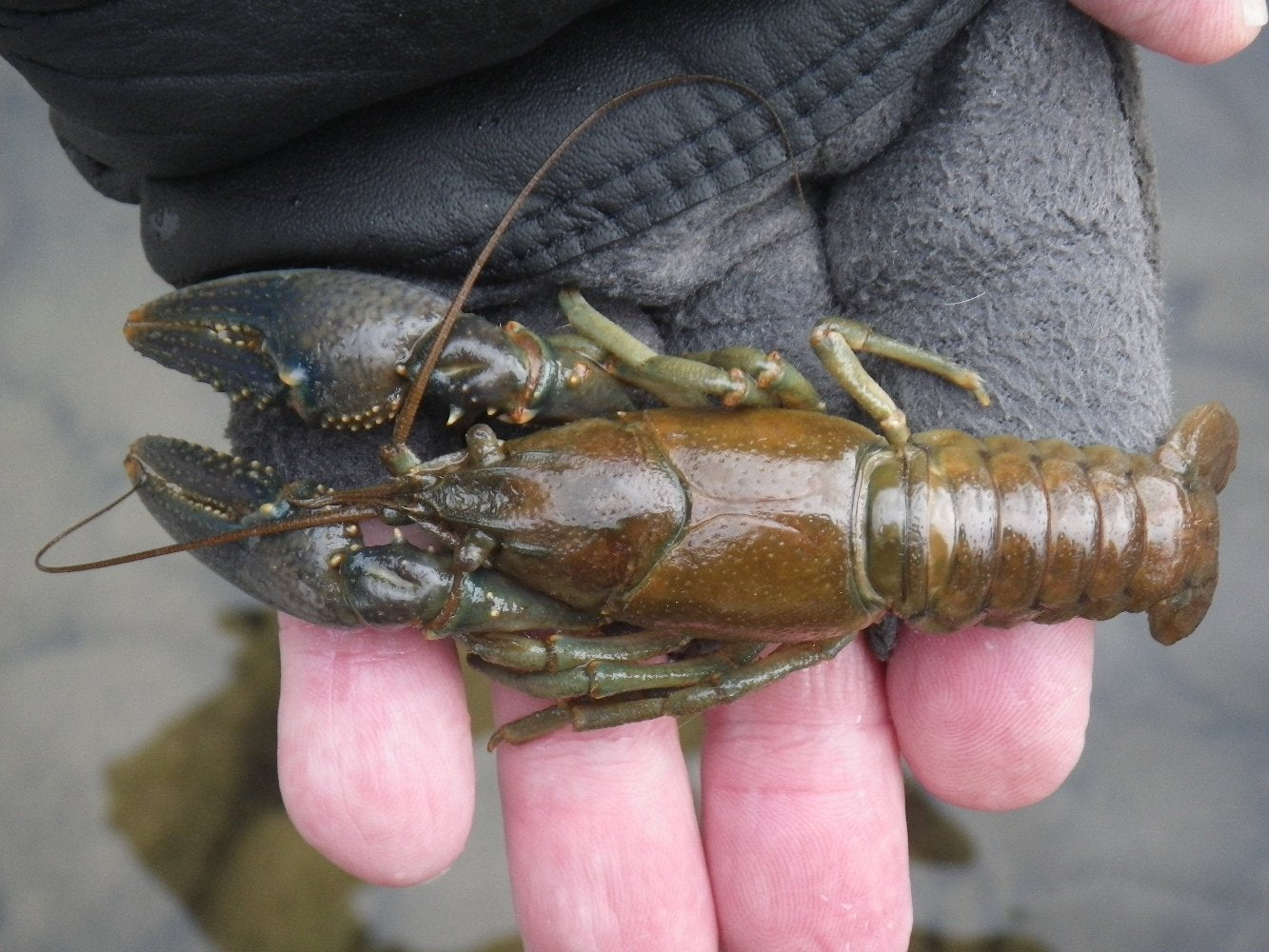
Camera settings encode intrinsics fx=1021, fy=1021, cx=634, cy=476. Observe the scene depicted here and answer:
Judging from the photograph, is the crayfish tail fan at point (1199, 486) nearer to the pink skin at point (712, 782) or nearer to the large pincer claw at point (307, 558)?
the pink skin at point (712, 782)

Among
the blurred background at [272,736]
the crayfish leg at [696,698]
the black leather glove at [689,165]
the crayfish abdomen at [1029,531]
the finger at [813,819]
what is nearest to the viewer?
the black leather glove at [689,165]

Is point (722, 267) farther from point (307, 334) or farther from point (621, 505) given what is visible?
point (307, 334)

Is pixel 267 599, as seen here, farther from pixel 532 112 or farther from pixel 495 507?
pixel 532 112

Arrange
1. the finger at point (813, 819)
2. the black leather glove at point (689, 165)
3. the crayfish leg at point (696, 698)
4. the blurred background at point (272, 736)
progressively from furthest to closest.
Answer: the blurred background at point (272, 736) < the finger at point (813, 819) < the crayfish leg at point (696, 698) < the black leather glove at point (689, 165)

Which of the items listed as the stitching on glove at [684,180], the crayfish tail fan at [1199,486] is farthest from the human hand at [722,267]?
the crayfish tail fan at [1199,486]

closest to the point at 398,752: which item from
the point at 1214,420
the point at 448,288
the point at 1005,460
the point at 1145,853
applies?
the point at 448,288

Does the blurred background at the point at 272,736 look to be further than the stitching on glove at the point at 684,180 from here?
Yes
